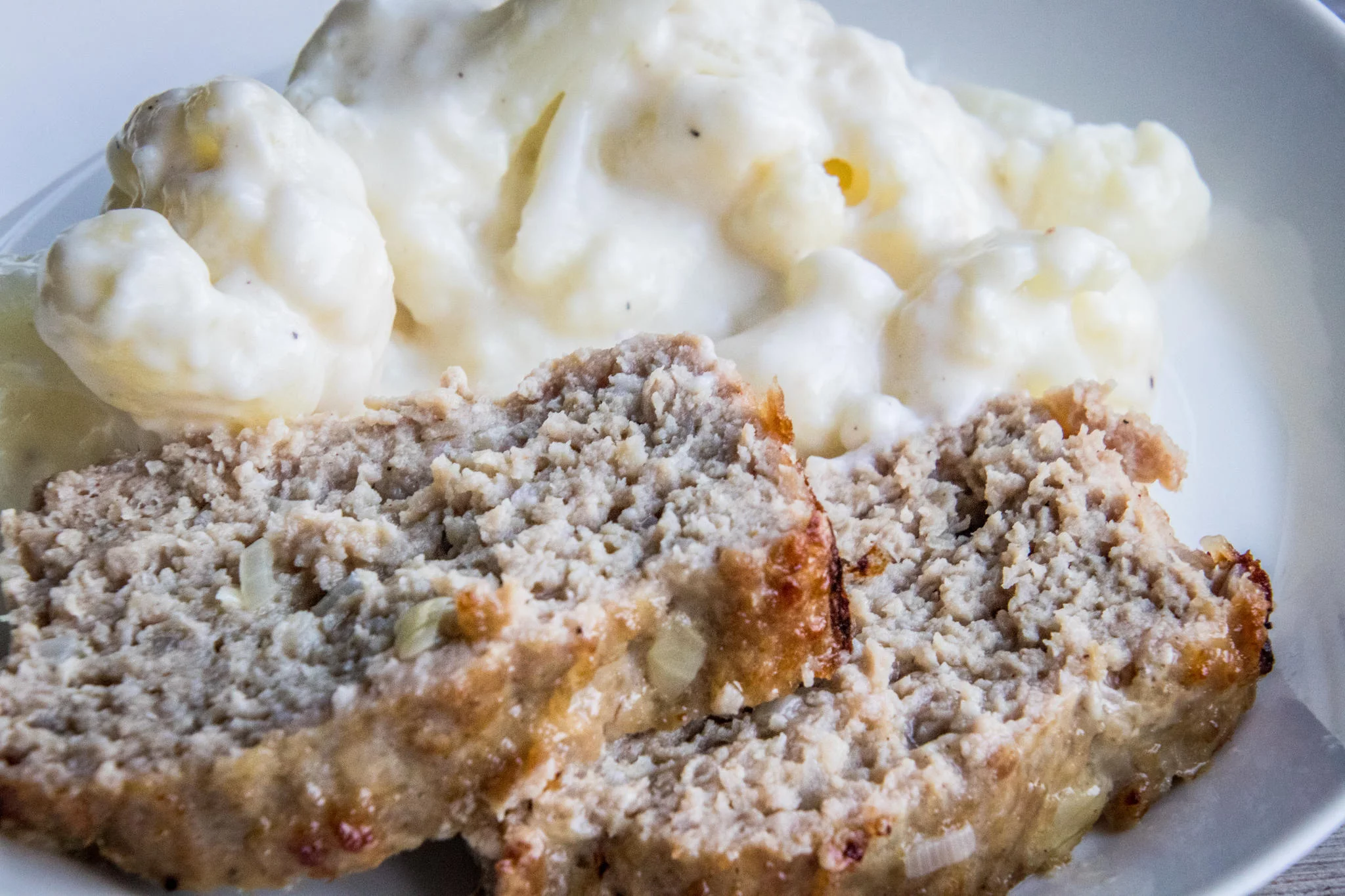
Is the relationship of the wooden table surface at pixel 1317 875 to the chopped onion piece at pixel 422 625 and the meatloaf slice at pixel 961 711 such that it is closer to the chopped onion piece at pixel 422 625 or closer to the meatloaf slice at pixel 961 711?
the meatloaf slice at pixel 961 711

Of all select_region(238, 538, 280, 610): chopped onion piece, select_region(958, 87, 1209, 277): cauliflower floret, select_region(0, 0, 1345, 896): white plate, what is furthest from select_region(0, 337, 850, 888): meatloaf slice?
select_region(958, 87, 1209, 277): cauliflower floret

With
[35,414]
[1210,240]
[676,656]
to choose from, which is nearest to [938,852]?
[676,656]

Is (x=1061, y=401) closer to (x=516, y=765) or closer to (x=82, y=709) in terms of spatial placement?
(x=516, y=765)

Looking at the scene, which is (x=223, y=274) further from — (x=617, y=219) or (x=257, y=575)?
(x=617, y=219)

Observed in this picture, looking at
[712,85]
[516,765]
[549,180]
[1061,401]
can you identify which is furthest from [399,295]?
[1061,401]

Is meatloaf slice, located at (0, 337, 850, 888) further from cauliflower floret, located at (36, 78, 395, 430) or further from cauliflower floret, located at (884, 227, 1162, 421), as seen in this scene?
cauliflower floret, located at (884, 227, 1162, 421)

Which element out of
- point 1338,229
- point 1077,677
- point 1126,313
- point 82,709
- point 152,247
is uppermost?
point 1338,229

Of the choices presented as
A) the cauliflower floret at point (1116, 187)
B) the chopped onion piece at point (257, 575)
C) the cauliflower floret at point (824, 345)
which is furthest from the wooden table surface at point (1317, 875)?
the chopped onion piece at point (257, 575)
